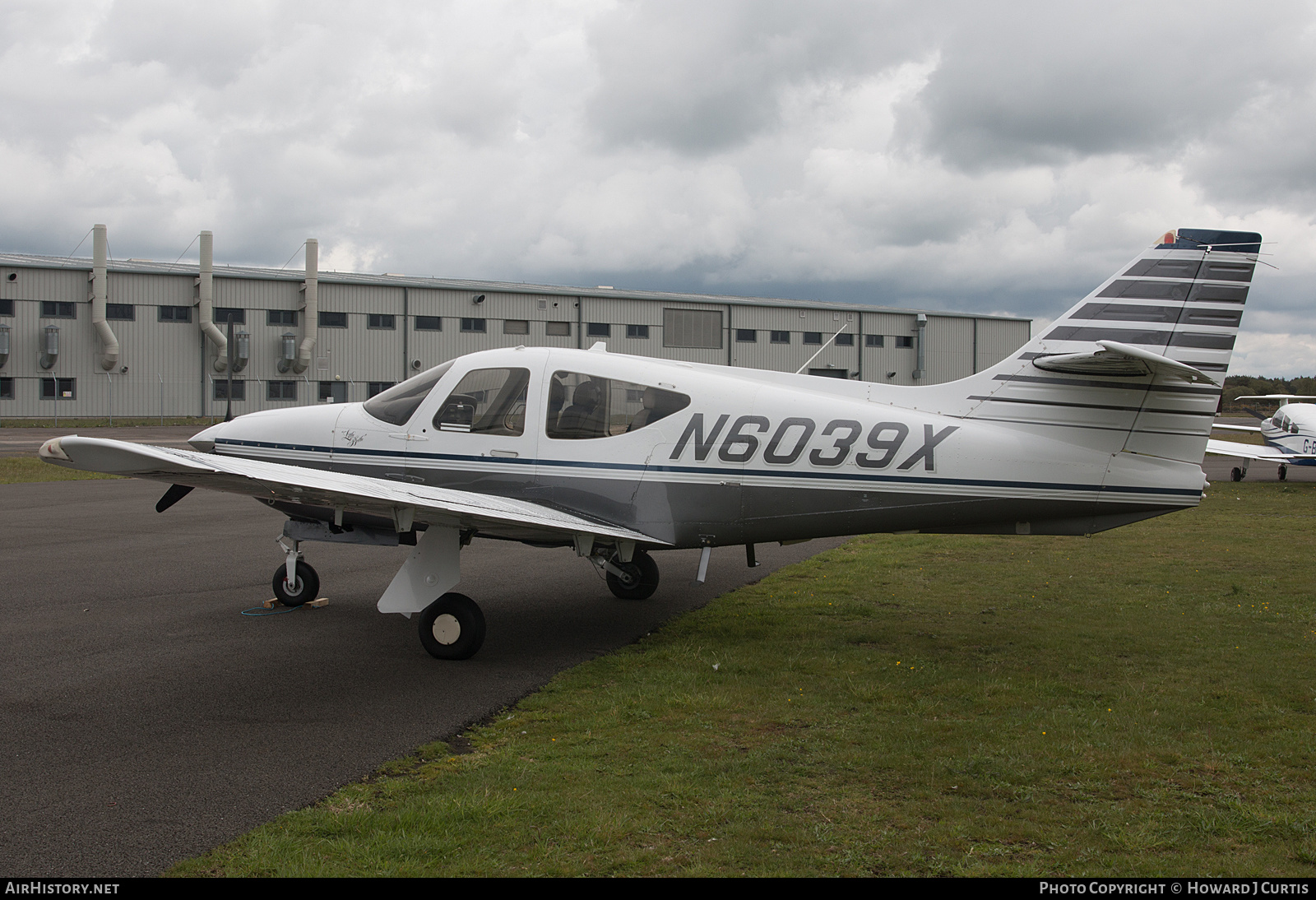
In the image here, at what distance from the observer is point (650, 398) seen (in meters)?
7.52

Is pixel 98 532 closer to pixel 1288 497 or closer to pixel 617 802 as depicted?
pixel 617 802

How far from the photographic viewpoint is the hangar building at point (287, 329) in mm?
43000

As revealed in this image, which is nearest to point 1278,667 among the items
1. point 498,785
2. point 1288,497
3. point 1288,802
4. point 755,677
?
point 1288,802

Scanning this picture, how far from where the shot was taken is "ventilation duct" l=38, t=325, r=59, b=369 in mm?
42188

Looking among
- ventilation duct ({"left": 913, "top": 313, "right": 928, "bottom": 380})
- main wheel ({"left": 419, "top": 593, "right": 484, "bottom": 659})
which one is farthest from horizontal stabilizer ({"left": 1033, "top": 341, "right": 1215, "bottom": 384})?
ventilation duct ({"left": 913, "top": 313, "right": 928, "bottom": 380})

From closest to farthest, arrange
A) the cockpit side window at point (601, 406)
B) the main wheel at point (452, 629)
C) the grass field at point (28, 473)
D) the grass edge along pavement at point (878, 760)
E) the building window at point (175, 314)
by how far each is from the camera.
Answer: the grass edge along pavement at point (878, 760) < the main wheel at point (452, 629) < the cockpit side window at point (601, 406) < the grass field at point (28, 473) < the building window at point (175, 314)

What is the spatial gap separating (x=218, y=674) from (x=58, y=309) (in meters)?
46.1

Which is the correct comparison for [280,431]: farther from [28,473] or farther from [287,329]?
[287,329]

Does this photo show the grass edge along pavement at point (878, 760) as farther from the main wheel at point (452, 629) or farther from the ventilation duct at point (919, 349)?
the ventilation duct at point (919, 349)

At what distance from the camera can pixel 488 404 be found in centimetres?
777

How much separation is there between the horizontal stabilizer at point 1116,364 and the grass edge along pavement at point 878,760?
2.24 meters

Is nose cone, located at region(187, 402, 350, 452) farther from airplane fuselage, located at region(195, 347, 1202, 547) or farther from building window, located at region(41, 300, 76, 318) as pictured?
building window, located at region(41, 300, 76, 318)

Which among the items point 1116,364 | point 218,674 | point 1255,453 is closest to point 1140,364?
point 1116,364

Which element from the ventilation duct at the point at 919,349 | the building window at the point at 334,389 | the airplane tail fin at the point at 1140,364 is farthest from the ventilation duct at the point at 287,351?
the airplane tail fin at the point at 1140,364
